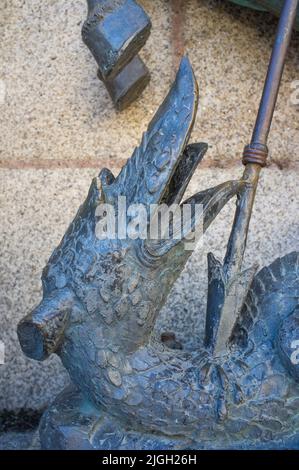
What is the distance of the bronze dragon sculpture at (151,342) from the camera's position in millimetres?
1052

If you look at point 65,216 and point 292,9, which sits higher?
point 292,9

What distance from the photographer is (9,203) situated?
4.77 feet

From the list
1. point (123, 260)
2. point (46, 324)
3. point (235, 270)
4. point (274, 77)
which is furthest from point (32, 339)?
point (274, 77)

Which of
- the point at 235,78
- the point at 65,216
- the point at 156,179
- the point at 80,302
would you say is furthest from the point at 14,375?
the point at 235,78

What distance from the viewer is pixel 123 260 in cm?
106

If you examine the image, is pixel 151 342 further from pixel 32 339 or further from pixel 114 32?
pixel 114 32

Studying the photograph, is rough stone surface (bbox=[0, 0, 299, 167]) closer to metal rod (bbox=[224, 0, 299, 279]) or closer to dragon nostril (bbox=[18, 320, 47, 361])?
metal rod (bbox=[224, 0, 299, 279])

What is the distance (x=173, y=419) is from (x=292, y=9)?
0.60 meters

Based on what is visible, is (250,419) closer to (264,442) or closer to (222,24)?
(264,442)

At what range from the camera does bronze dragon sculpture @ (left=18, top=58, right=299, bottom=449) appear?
1052mm

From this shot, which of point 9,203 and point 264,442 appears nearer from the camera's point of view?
point 264,442

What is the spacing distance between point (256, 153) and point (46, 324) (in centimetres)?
37

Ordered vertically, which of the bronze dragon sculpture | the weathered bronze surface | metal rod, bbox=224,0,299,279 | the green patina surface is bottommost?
the bronze dragon sculpture

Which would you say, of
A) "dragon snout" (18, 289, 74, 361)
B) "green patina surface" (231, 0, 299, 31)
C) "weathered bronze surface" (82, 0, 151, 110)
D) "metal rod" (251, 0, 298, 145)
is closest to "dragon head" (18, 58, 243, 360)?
"dragon snout" (18, 289, 74, 361)
